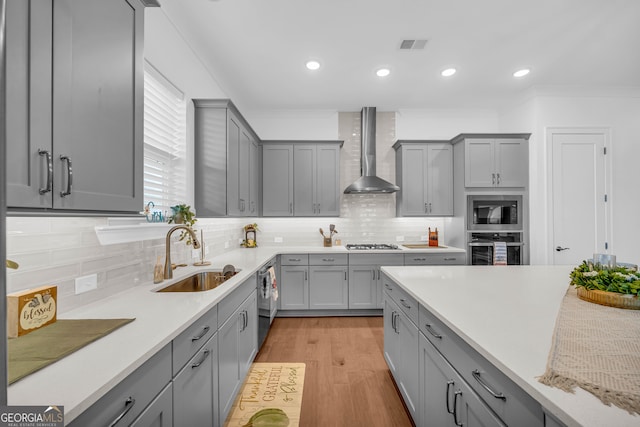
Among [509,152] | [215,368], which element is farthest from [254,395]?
Answer: [509,152]

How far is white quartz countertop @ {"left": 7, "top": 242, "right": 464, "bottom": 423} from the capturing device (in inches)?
26.0

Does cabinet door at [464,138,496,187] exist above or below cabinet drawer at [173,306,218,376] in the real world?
above

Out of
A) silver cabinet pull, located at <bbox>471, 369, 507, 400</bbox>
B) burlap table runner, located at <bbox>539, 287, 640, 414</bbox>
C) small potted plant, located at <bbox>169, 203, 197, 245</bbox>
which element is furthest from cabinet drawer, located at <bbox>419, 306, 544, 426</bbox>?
small potted plant, located at <bbox>169, 203, 197, 245</bbox>

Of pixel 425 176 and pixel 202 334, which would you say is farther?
pixel 425 176

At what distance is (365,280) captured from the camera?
3.58 m

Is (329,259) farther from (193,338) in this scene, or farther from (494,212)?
(193,338)

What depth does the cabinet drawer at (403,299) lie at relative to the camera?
1567mm

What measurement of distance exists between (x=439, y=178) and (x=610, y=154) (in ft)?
6.98

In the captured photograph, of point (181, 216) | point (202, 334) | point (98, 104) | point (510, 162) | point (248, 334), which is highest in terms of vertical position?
point (510, 162)

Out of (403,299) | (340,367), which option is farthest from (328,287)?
(403,299)

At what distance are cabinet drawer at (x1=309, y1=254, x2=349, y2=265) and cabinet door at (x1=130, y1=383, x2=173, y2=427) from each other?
102 inches

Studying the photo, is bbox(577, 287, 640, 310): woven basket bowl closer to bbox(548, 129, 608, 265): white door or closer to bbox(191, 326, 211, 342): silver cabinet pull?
bbox(191, 326, 211, 342): silver cabinet pull

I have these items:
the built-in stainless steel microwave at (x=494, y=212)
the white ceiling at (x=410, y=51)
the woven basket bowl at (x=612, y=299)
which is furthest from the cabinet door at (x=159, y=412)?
the built-in stainless steel microwave at (x=494, y=212)

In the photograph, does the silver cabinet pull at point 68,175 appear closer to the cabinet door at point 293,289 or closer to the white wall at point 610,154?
the cabinet door at point 293,289
